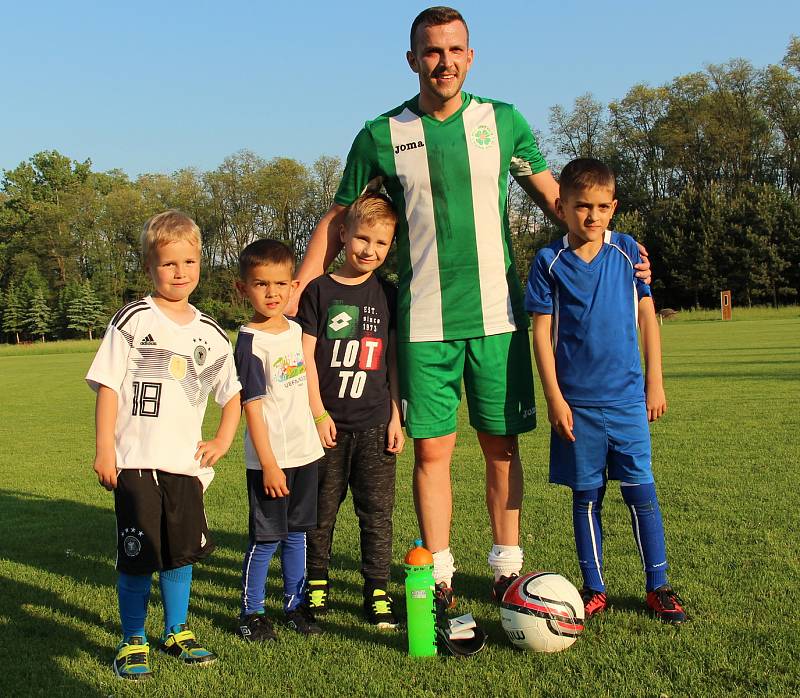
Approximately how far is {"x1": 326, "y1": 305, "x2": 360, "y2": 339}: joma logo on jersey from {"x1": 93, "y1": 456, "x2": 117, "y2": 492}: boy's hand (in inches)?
46.0

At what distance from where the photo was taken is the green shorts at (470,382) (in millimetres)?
3863

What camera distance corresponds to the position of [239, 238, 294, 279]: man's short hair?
369 centimetres

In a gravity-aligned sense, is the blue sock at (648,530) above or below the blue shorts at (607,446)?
below

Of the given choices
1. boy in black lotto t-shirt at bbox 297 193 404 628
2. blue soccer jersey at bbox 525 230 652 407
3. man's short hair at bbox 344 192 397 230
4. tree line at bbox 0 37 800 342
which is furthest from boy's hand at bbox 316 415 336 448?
tree line at bbox 0 37 800 342

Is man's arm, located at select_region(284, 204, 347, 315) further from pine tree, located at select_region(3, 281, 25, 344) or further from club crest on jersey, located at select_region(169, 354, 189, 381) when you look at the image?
pine tree, located at select_region(3, 281, 25, 344)

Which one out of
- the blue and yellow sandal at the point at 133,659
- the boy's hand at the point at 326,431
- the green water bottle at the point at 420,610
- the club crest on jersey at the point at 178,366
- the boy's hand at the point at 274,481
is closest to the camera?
the blue and yellow sandal at the point at 133,659

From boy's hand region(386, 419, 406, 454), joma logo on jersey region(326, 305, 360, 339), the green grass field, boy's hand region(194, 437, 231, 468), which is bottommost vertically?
the green grass field

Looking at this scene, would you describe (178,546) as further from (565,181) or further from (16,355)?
(16,355)

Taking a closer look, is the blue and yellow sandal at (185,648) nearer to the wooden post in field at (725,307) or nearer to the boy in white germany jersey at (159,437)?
the boy in white germany jersey at (159,437)

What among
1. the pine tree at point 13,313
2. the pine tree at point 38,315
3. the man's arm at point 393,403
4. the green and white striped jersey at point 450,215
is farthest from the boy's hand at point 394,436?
the pine tree at point 13,313

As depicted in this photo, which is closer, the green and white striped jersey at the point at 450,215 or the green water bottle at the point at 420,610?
the green water bottle at the point at 420,610

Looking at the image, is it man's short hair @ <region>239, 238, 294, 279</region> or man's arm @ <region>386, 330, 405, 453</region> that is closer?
man's short hair @ <region>239, 238, 294, 279</region>

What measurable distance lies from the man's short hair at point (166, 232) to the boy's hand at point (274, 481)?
100 centimetres

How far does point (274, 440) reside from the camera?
3.69 metres
